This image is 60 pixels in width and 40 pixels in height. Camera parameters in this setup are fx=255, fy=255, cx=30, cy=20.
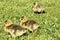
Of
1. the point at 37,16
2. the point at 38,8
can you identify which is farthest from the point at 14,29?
the point at 38,8

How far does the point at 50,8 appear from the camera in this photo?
15.4 metres

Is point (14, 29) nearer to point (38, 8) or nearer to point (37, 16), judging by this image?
point (37, 16)

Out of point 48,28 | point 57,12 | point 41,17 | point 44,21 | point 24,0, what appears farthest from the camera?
point 24,0

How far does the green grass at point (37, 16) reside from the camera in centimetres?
1025

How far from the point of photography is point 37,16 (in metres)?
13.4

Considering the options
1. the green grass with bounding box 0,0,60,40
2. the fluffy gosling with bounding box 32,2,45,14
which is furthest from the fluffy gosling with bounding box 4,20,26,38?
the fluffy gosling with bounding box 32,2,45,14

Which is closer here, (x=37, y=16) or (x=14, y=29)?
(x=14, y=29)

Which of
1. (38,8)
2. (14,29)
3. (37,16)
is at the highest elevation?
(14,29)

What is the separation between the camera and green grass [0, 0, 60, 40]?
1025cm

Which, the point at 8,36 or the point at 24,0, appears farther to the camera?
the point at 24,0

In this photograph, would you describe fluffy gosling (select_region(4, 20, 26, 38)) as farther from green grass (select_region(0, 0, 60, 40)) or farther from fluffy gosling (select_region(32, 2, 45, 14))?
fluffy gosling (select_region(32, 2, 45, 14))

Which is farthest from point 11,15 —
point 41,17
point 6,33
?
point 6,33

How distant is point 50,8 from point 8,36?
5.65m

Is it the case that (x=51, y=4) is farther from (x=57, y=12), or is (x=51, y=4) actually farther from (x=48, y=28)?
(x=48, y=28)
